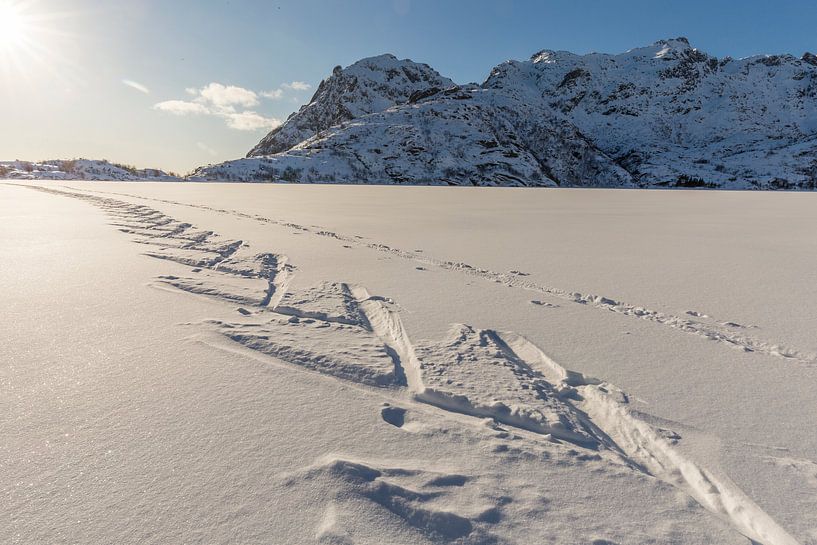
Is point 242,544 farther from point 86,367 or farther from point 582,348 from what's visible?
point 582,348

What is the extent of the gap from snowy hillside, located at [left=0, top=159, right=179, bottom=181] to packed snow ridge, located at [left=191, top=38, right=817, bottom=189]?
11.3 metres

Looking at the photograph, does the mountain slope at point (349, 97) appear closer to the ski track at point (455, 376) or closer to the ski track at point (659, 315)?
the ski track at point (659, 315)

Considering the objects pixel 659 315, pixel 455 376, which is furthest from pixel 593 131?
pixel 455 376

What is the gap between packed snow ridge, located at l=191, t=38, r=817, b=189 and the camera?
75.9 meters

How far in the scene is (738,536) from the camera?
105cm

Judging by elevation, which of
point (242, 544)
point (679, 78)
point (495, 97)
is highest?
point (679, 78)

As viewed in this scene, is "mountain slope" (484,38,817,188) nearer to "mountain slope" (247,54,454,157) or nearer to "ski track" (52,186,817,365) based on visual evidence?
"mountain slope" (247,54,454,157)

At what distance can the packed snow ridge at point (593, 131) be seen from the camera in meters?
75.9

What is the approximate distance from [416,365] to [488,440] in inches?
25.3

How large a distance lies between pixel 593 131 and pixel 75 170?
126 metres

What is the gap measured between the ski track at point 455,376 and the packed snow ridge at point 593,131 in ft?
207

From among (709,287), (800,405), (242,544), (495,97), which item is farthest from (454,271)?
(495,97)

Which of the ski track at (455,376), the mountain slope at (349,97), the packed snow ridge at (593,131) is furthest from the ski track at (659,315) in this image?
the mountain slope at (349,97)

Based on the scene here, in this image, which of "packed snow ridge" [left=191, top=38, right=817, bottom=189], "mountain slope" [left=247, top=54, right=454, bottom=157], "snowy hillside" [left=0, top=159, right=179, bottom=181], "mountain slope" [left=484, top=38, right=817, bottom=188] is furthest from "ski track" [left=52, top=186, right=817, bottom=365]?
"mountain slope" [left=247, top=54, right=454, bottom=157]
